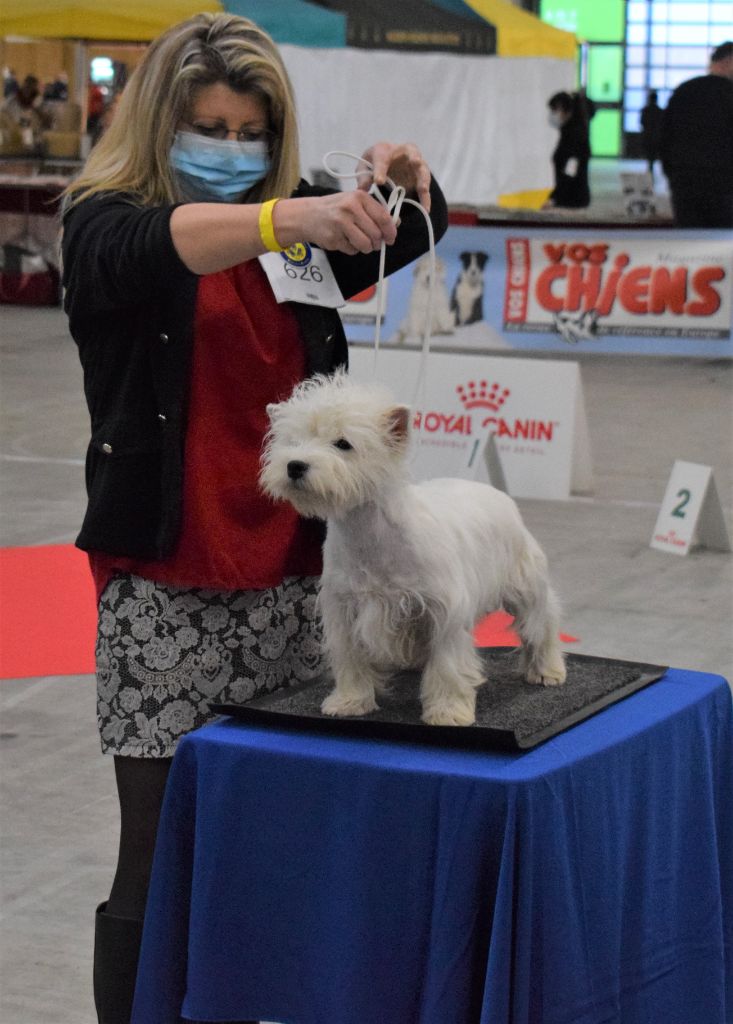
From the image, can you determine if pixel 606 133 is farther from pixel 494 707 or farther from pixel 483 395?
pixel 494 707

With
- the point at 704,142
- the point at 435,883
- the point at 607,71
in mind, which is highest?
the point at 607,71

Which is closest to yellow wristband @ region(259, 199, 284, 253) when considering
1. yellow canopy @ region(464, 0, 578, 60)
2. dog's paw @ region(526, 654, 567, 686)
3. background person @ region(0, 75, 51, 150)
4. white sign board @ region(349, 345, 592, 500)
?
dog's paw @ region(526, 654, 567, 686)

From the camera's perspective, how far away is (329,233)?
1771 mm

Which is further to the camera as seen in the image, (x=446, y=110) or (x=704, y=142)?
(x=446, y=110)

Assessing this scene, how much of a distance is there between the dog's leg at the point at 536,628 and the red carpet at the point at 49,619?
2.31 metres

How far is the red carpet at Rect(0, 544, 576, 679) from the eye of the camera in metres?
4.90

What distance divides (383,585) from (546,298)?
9.48 m

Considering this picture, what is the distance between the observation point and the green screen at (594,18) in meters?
40.1

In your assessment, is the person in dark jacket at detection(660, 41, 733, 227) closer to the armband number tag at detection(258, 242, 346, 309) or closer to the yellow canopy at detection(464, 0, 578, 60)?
the yellow canopy at detection(464, 0, 578, 60)

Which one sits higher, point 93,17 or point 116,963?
point 93,17

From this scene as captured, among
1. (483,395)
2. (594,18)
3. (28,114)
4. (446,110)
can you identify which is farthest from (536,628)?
(594,18)

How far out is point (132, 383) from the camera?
2100mm

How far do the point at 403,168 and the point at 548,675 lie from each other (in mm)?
765

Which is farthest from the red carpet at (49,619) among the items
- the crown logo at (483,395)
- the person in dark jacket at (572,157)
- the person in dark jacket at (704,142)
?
the person in dark jacket at (572,157)
